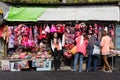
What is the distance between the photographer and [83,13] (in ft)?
72.0

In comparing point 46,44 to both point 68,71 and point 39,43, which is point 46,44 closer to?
point 39,43

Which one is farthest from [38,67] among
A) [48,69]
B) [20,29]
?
[20,29]

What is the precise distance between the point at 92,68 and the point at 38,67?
96.4 inches

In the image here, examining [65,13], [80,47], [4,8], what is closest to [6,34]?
[4,8]

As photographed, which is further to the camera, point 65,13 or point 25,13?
point 25,13

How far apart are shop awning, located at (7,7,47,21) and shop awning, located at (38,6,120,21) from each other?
11.8 inches

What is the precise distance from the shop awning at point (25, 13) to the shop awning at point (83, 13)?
0.30 metres

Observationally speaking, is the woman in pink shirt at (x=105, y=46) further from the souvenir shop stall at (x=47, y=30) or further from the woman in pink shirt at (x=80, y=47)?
the woman in pink shirt at (x=80, y=47)

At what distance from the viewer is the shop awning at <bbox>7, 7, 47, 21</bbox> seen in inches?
866

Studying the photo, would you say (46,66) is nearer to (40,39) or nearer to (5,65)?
(40,39)

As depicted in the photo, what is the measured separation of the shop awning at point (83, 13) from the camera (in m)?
A: 21.6

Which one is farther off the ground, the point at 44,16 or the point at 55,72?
the point at 44,16

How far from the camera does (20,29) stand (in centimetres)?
2195

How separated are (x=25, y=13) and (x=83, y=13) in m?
2.69
